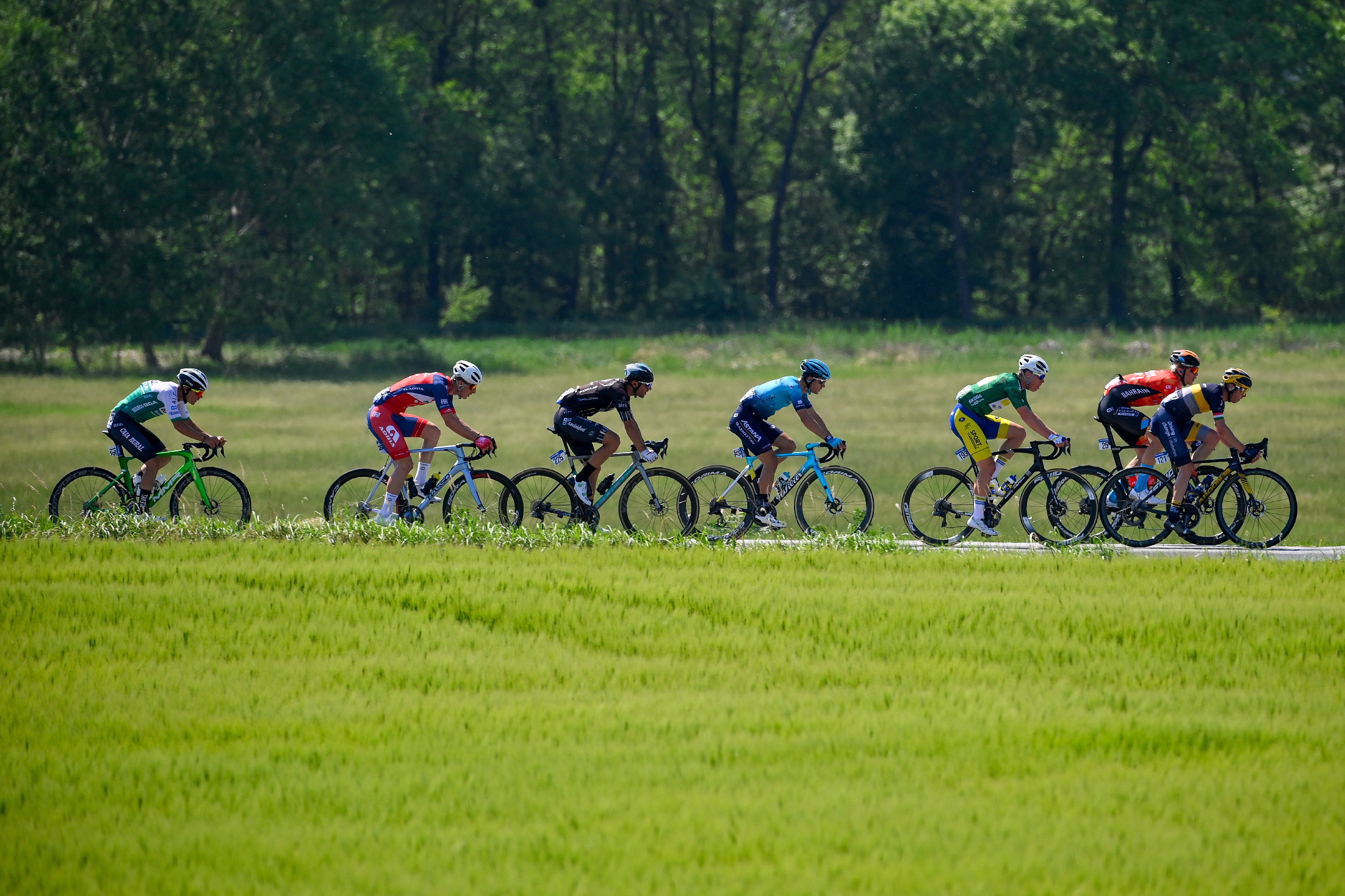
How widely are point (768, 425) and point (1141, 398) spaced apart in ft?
13.4

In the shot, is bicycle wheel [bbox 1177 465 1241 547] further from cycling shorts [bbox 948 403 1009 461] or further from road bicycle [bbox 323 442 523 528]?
road bicycle [bbox 323 442 523 528]

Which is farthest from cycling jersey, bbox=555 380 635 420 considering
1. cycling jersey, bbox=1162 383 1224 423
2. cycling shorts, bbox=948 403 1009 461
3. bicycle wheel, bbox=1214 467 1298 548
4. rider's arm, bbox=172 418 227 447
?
bicycle wheel, bbox=1214 467 1298 548

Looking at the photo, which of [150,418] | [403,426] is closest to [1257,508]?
[403,426]

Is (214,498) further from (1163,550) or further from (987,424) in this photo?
(1163,550)

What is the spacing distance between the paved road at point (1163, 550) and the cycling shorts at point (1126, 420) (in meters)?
1.22

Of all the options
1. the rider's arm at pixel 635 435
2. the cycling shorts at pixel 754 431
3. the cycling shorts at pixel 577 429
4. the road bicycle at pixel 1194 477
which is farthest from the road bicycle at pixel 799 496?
the road bicycle at pixel 1194 477

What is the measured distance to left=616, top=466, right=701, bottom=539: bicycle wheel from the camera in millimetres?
15891

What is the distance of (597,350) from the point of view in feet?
201

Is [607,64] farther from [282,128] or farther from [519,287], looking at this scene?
[282,128]

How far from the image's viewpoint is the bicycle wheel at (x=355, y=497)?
16.2 meters

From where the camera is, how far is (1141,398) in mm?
16359

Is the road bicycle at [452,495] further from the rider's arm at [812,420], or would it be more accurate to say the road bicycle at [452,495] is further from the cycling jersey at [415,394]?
the rider's arm at [812,420]

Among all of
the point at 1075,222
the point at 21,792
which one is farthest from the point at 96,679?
the point at 1075,222

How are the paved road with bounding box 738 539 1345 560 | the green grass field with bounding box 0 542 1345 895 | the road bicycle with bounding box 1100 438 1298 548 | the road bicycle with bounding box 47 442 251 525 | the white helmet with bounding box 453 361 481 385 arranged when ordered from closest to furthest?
the green grass field with bounding box 0 542 1345 895, the paved road with bounding box 738 539 1345 560, the white helmet with bounding box 453 361 481 385, the road bicycle with bounding box 1100 438 1298 548, the road bicycle with bounding box 47 442 251 525
